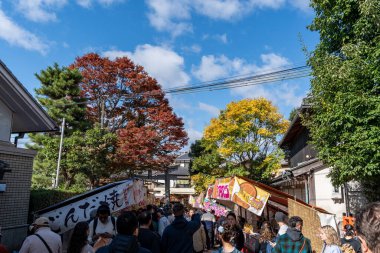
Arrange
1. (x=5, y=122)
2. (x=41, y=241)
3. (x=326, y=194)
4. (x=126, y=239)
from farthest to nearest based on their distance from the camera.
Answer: (x=326, y=194)
(x=5, y=122)
(x=41, y=241)
(x=126, y=239)

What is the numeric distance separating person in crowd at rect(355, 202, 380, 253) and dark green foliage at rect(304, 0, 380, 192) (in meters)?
7.28

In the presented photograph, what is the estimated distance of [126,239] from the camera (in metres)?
3.23

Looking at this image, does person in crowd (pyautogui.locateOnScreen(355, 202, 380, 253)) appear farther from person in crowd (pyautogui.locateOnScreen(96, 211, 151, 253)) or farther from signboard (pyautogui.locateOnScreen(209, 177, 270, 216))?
signboard (pyautogui.locateOnScreen(209, 177, 270, 216))

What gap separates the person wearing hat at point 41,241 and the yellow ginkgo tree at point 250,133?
833 inches

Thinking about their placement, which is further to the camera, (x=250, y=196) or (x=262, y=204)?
(x=250, y=196)

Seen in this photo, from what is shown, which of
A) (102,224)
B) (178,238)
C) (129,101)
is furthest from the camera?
(129,101)

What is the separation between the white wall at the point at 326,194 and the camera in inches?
539

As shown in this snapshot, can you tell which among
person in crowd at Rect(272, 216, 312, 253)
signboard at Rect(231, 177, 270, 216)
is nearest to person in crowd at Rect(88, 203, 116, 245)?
person in crowd at Rect(272, 216, 312, 253)

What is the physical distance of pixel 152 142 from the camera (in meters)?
21.0

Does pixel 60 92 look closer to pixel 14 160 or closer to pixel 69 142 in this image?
pixel 69 142

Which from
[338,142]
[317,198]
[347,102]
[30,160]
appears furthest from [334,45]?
[30,160]

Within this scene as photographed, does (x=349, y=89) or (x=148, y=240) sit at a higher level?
(x=349, y=89)

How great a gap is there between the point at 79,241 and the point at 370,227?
130 inches

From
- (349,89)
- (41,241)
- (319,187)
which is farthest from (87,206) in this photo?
(319,187)
